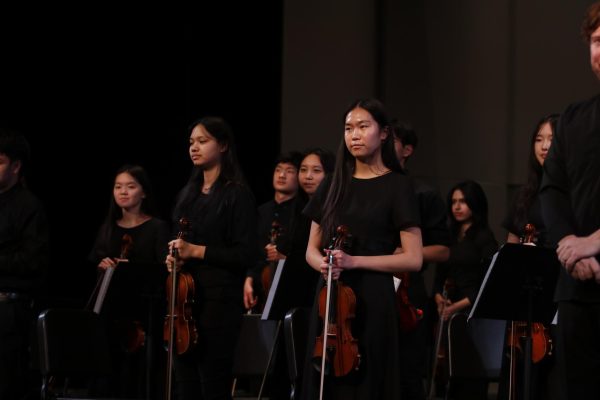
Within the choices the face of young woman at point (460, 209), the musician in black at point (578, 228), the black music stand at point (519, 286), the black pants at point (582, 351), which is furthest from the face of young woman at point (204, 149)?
the face of young woman at point (460, 209)

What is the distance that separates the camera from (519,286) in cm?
368

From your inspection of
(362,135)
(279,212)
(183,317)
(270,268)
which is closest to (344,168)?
(362,135)

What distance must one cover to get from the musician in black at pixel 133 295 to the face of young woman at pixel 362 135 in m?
1.26

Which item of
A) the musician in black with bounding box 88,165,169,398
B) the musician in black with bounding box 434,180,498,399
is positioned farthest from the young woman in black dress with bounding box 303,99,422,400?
the musician in black with bounding box 434,180,498,399

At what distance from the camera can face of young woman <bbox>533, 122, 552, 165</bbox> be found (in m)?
Result: 4.21

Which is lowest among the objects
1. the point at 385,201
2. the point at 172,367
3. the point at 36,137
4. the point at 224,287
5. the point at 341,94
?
the point at 172,367

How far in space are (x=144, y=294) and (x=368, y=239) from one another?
135 centimetres

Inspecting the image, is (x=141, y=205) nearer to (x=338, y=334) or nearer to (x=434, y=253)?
(x=434, y=253)

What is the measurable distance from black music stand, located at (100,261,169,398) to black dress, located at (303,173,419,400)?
107 cm

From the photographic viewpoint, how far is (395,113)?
8.20 meters

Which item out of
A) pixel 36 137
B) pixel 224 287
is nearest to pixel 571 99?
pixel 36 137

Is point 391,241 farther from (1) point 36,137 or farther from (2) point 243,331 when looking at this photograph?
(1) point 36,137

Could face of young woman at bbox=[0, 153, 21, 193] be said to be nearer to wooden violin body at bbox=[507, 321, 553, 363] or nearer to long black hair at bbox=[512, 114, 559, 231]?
long black hair at bbox=[512, 114, 559, 231]

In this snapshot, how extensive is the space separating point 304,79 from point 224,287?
373cm
